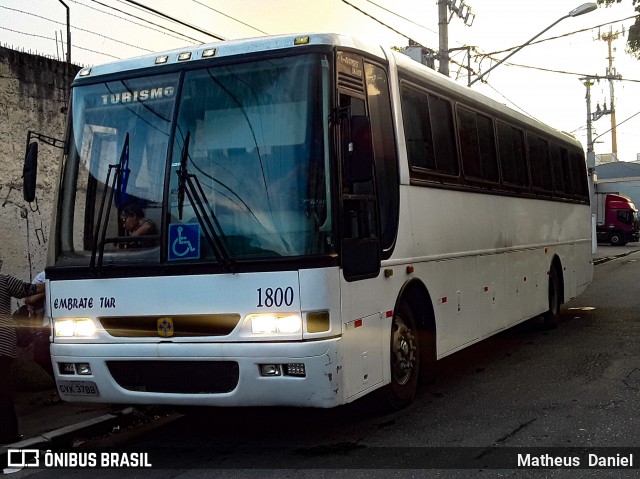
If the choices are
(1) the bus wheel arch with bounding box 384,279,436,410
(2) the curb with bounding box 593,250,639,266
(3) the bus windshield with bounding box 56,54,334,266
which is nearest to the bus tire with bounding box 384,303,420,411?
(1) the bus wheel arch with bounding box 384,279,436,410

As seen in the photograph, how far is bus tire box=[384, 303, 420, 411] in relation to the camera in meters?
7.21

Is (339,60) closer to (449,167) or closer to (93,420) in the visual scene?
(449,167)

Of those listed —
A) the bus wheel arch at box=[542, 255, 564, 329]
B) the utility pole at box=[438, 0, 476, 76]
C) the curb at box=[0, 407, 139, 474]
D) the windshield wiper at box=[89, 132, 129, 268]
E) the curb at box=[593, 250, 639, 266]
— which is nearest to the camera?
the windshield wiper at box=[89, 132, 129, 268]

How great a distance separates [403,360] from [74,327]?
277 centimetres

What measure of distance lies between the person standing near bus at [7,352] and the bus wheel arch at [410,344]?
3065mm

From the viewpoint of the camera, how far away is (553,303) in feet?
43.5

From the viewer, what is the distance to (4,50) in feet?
33.8

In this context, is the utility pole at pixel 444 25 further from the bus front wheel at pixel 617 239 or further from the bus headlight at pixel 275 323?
the bus front wheel at pixel 617 239

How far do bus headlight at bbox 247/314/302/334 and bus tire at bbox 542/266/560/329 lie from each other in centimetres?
799

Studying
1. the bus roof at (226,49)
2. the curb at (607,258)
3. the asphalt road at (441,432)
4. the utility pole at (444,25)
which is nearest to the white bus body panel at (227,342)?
the asphalt road at (441,432)

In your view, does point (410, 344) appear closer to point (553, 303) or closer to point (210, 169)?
point (210, 169)

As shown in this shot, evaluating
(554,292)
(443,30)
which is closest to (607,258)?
(443,30)

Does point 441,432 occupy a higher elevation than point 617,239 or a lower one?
lower

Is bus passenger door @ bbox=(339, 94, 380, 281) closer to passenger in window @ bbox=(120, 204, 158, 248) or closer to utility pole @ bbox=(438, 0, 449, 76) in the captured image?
passenger in window @ bbox=(120, 204, 158, 248)
